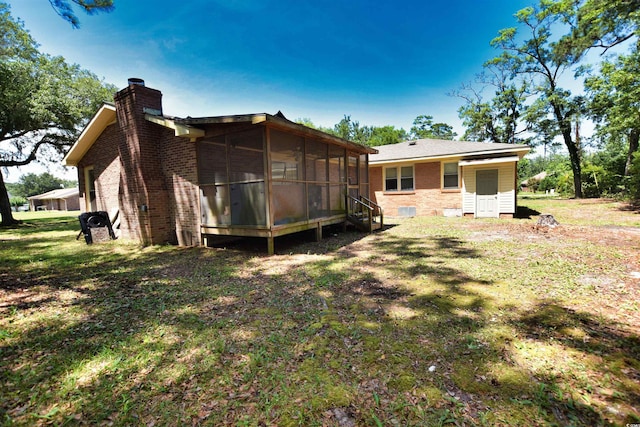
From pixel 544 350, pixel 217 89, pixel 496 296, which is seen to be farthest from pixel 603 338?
pixel 217 89

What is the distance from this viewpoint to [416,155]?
46.7 feet

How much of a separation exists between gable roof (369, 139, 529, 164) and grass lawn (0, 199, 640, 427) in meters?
7.80

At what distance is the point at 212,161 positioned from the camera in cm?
733

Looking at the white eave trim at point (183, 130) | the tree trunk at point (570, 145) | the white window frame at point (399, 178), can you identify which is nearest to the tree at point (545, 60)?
the tree trunk at point (570, 145)

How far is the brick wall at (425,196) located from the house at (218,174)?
243 inches

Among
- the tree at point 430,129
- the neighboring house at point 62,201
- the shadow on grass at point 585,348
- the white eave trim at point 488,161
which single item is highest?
the tree at point 430,129

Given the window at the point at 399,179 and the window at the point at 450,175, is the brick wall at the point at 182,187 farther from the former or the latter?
the window at the point at 450,175

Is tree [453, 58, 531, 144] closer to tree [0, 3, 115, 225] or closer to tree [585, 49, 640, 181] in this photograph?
tree [585, 49, 640, 181]

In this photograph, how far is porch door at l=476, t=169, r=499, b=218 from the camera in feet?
42.1

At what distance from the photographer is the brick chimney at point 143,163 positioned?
7805 millimetres

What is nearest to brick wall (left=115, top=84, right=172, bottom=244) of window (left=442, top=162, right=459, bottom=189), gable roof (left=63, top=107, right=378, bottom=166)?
gable roof (left=63, top=107, right=378, bottom=166)

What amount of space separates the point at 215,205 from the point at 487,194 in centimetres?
1209

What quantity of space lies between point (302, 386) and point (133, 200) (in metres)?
8.25

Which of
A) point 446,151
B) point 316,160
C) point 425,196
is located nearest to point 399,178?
point 425,196
